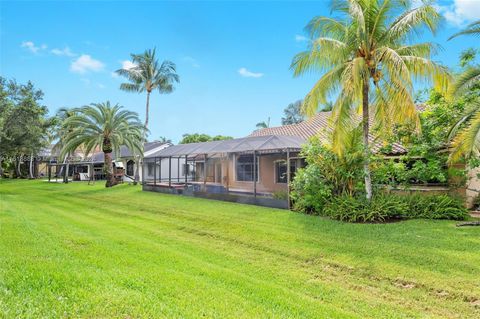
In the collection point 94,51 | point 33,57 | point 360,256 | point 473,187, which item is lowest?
point 360,256

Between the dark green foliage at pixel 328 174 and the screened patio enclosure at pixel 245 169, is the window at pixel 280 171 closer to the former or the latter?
the screened patio enclosure at pixel 245 169

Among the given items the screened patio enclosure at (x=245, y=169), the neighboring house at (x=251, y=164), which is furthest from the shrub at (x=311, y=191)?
the screened patio enclosure at (x=245, y=169)

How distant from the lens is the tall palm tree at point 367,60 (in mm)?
10742

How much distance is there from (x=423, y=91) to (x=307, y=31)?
6.24m

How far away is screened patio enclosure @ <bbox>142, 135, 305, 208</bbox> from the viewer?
16489mm

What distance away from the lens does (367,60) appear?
11.8m

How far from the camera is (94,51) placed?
14.2 m

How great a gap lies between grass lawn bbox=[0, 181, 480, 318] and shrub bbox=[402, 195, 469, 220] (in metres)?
0.77

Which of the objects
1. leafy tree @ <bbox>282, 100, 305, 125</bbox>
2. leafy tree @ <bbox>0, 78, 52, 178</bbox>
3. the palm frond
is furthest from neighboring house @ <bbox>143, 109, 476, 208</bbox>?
leafy tree @ <bbox>282, 100, 305, 125</bbox>

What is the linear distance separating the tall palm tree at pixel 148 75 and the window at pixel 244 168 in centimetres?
1586

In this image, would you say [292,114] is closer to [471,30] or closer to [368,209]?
[471,30]

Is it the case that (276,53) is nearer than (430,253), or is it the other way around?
(430,253)

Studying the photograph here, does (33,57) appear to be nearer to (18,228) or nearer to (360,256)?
(18,228)

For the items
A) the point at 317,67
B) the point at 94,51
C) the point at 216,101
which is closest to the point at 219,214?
the point at 317,67
